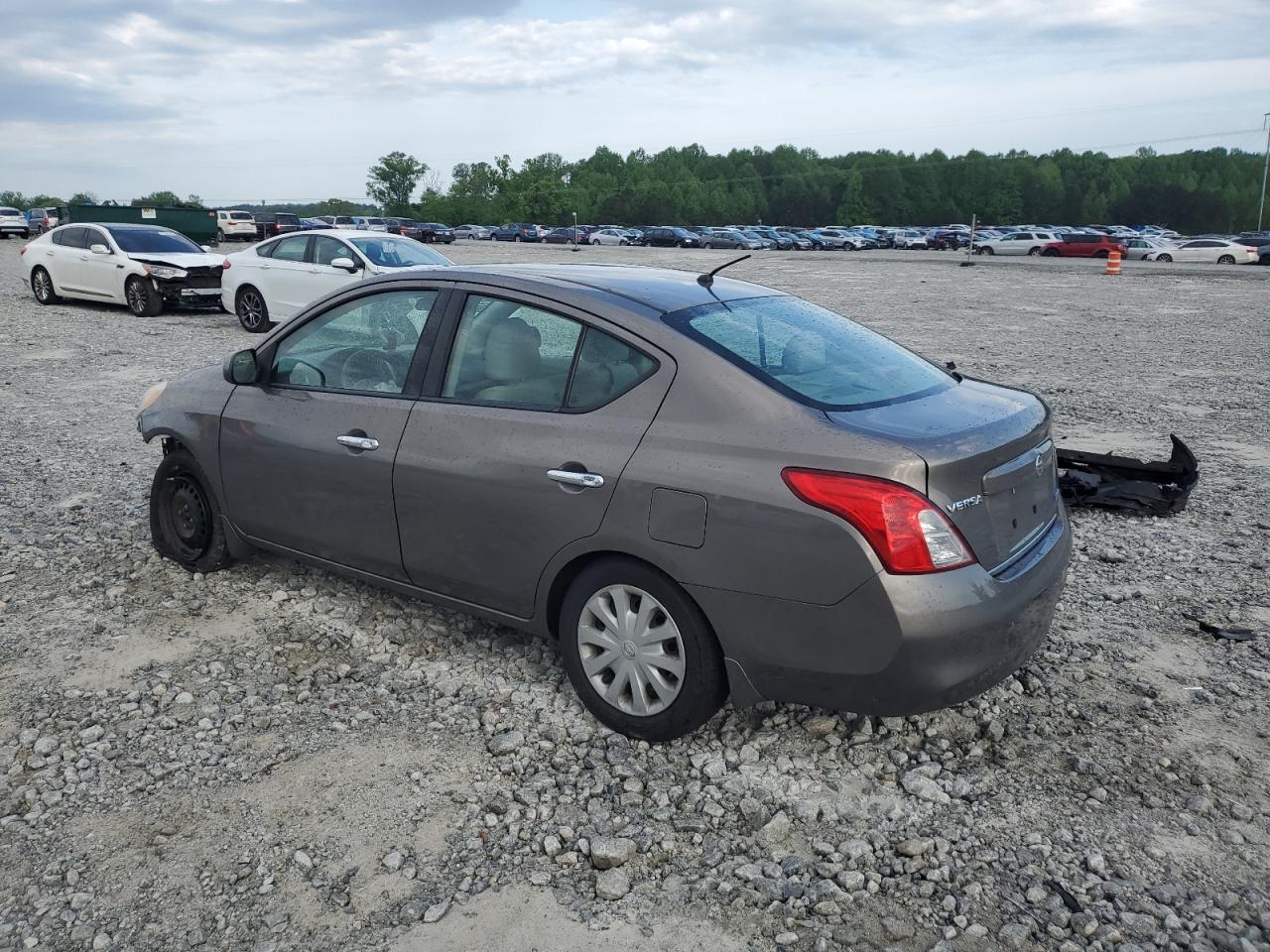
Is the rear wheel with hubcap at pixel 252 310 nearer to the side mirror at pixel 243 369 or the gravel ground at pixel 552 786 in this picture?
the gravel ground at pixel 552 786

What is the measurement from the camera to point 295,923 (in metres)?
2.86

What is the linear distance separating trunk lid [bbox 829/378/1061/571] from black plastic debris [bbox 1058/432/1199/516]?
8.97ft

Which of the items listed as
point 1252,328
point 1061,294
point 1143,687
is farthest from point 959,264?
point 1143,687

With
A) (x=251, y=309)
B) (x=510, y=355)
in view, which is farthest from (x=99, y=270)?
(x=510, y=355)

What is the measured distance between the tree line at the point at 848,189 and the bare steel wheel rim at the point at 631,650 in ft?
418

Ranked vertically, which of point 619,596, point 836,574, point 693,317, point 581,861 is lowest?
point 581,861

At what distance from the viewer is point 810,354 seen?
3.93 m

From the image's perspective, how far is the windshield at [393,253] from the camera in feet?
48.5

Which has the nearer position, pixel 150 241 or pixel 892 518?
pixel 892 518

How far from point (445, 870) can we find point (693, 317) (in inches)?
80.9

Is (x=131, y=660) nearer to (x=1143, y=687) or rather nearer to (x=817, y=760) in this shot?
(x=817, y=760)

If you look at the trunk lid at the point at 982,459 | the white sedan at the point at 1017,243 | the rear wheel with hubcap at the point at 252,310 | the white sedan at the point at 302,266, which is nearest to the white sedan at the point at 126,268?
the white sedan at the point at 302,266

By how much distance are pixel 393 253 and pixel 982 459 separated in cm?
1299

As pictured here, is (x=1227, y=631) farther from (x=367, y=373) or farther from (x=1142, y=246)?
(x=1142, y=246)
